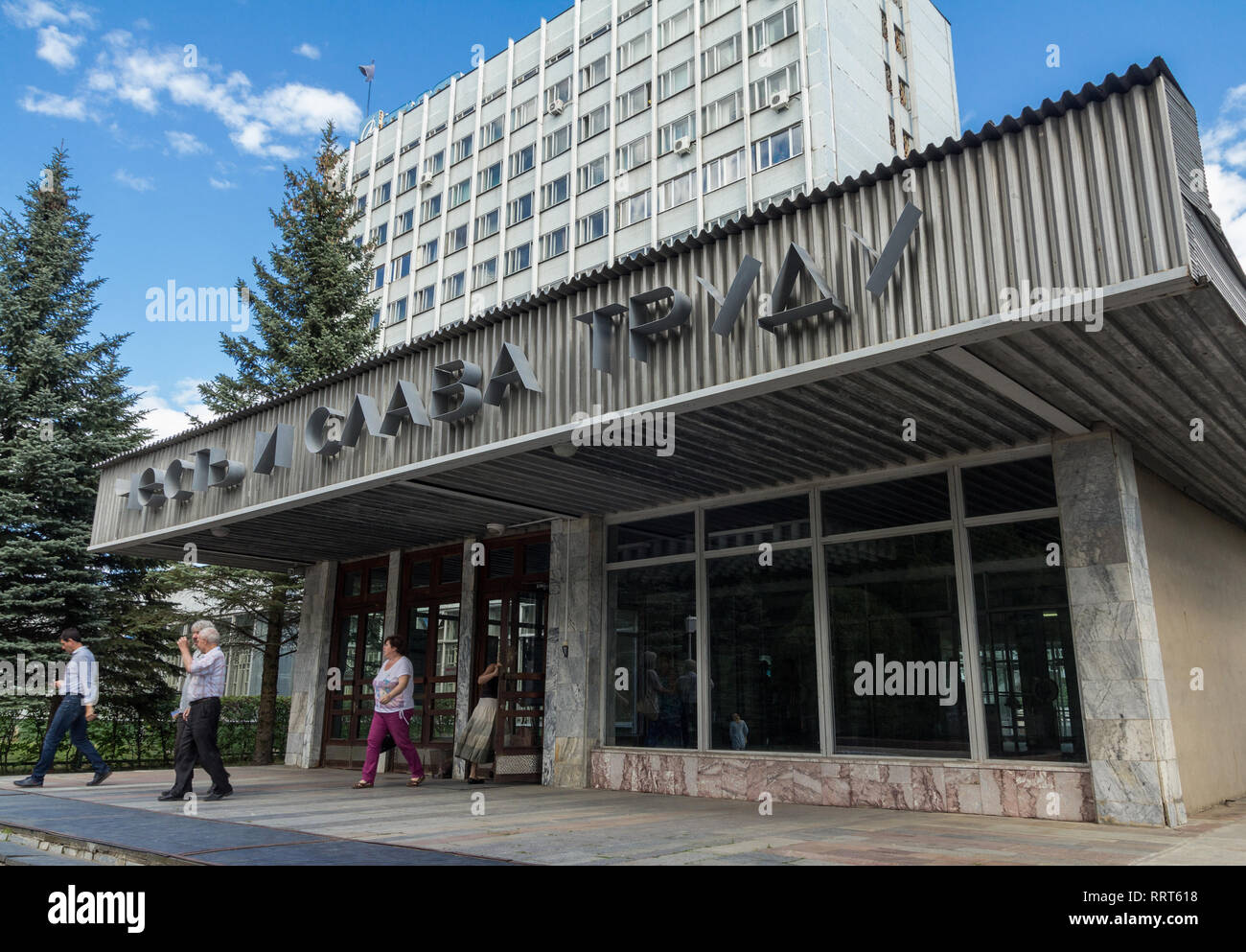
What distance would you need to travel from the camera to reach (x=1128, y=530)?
801 centimetres

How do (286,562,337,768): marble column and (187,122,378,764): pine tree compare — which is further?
(187,122,378,764): pine tree

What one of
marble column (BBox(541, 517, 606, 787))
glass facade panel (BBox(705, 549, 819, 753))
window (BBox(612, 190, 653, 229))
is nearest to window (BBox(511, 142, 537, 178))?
window (BBox(612, 190, 653, 229))

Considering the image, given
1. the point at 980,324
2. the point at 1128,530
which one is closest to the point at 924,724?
the point at 1128,530

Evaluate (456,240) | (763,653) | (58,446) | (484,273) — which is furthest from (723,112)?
(763,653)

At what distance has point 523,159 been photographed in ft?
145

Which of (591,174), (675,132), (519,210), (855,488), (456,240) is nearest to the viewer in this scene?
(855,488)

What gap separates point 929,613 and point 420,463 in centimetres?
536

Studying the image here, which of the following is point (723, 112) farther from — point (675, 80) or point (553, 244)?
point (553, 244)

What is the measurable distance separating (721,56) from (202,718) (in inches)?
1339

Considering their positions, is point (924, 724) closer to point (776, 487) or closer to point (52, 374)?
point (776, 487)

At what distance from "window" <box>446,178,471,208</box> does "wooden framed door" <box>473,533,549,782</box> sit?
1477 inches

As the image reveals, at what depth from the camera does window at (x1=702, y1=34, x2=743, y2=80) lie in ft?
116

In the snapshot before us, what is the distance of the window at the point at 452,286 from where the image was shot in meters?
46.4

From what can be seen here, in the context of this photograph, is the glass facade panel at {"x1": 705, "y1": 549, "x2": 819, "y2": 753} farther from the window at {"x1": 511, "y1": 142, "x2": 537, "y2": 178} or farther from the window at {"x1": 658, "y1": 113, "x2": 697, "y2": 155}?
the window at {"x1": 511, "y1": 142, "x2": 537, "y2": 178}
